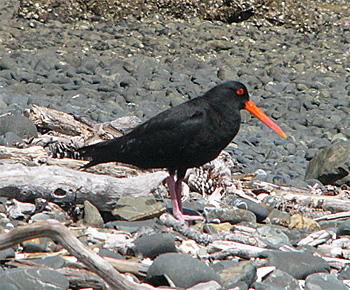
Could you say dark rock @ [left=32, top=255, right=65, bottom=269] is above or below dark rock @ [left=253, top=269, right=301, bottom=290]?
above

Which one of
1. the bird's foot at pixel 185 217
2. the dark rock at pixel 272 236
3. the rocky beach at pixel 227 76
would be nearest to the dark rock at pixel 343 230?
the rocky beach at pixel 227 76

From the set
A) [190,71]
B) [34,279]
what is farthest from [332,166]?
[190,71]

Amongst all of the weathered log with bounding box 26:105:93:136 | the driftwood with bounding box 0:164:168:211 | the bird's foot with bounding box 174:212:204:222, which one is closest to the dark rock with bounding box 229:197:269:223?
the bird's foot with bounding box 174:212:204:222

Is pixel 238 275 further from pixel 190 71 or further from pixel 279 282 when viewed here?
pixel 190 71

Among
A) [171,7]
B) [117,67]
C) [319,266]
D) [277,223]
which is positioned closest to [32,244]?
[319,266]

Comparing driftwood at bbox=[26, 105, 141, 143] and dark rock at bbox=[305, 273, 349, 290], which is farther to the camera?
driftwood at bbox=[26, 105, 141, 143]

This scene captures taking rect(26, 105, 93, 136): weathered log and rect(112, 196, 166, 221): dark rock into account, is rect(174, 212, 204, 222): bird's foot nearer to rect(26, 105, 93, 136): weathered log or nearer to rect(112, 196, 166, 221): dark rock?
rect(112, 196, 166, 221): dark rock

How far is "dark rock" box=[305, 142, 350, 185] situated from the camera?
6.51 meters

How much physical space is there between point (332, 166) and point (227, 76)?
4919mm

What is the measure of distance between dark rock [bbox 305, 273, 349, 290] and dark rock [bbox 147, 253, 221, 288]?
22.3 inches

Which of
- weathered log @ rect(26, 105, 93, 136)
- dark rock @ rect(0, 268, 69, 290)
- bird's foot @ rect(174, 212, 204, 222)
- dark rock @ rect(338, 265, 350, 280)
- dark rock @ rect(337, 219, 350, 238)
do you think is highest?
dark rock @ rect(0, 268, 69, 290)

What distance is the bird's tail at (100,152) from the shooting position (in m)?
4.64

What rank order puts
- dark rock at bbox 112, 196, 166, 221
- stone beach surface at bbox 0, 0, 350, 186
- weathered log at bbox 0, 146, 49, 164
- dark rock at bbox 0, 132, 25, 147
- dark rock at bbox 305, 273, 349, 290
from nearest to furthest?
1. dark rock at bbox 305, 273, 349, 290
2. dark rock at bbox 112, 196, 166, 221
3. weathered log at bbox 0, 146, 49, 164
4. dark rock at bbox 0, 132, 25, 147
5. stone beach surface at bbox 0, 0, 350, 186

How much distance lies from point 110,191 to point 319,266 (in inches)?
63.1
